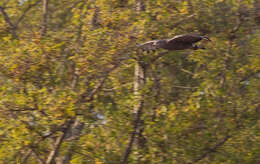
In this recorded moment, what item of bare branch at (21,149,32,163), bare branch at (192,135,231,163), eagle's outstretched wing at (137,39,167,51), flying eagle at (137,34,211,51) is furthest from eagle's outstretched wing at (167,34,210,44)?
bare branch at (21,149,32,163)

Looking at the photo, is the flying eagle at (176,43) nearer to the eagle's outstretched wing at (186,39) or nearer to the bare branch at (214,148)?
the eagle's outstretched wing at (186,39)

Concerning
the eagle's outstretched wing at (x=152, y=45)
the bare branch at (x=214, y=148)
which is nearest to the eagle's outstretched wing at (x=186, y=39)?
the eagle's outstretched wing at (x=152, y=45)

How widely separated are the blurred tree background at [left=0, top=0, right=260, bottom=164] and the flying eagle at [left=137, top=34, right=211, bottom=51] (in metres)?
0.43

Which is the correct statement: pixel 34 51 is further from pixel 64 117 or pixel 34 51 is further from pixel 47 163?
pixel 47 163

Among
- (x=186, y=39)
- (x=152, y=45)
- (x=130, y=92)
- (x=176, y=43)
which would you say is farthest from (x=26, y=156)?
(x=186, y=39)

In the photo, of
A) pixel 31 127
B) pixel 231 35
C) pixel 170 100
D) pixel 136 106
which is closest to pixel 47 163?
pixel 31 127

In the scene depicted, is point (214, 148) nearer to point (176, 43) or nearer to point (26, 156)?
point (176, 43)

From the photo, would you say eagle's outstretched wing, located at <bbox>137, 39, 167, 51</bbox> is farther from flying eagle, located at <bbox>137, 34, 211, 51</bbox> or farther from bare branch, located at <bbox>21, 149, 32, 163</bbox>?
bare branch, located at <bbox>21, 149, 32, 163</bbox>

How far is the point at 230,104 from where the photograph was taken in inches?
354

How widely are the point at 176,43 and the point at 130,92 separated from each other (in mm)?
2270

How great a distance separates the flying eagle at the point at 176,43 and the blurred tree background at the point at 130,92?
0.43 m

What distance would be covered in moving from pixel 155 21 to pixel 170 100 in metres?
1.61

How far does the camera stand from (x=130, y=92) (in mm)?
9625

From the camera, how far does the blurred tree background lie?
841 centimetres
